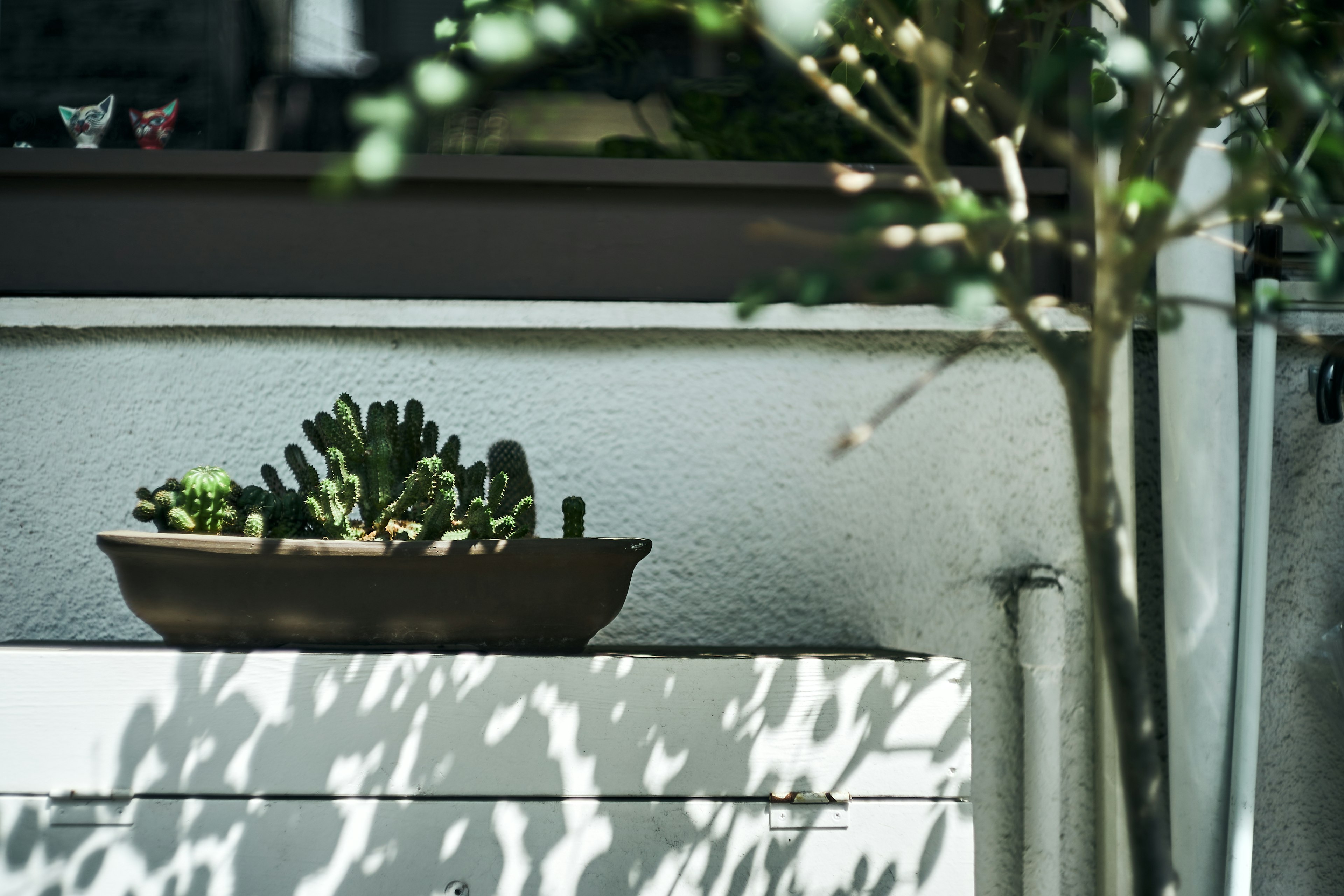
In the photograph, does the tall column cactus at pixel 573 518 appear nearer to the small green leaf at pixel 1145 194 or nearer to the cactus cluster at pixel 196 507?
the cactus cluster at pixel 196 507

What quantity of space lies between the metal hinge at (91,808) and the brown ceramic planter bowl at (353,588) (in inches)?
9.1

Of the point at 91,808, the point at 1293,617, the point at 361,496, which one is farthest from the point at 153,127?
the point at 1293,617

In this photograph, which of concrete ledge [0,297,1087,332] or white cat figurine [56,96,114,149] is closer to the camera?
concrete ledge [0,297,1087,332]

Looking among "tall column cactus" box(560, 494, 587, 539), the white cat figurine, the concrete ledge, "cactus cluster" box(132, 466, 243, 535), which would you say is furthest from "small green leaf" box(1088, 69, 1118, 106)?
the white cat figurine

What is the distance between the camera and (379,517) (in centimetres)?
152

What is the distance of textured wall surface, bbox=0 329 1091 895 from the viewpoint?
1962 mm

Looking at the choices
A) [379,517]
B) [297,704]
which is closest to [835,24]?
[379,517]

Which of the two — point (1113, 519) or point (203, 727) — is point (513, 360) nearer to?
point (203, 727)

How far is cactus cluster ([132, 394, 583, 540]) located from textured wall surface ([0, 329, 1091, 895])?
0.40 m

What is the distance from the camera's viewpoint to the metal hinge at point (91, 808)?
1.33 m

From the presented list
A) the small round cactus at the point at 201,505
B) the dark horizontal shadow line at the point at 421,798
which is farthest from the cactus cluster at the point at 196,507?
the dark horizontal shadow line at the point at 421,798

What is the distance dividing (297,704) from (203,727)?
4.7 inches

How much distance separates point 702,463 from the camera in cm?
202

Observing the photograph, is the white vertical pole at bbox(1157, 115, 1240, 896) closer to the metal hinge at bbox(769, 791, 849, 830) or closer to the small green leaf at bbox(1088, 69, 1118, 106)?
the small green leaf at bbox(1088, 69, 1118, 106)
